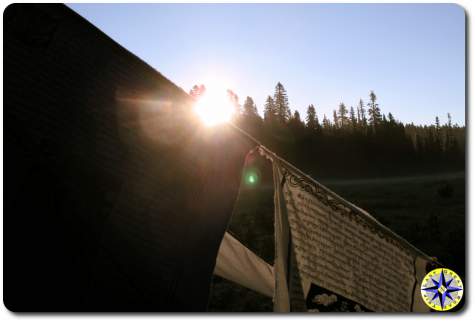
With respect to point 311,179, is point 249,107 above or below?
above

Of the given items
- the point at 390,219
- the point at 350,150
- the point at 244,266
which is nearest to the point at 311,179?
the point at 244,266

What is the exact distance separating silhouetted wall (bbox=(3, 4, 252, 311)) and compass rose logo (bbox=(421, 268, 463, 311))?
7.47 ft

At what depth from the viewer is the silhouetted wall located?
2242mm

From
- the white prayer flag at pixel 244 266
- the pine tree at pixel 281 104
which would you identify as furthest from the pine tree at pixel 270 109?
the white prayer flag at pixel 244 266

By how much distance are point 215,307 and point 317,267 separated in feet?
32.1

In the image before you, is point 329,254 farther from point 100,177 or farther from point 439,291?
point 100,177

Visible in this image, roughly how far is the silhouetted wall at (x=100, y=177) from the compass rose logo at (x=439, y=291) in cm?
228

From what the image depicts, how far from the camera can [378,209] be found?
25984 mm

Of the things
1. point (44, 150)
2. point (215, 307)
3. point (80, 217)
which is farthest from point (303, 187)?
point (215, 307)

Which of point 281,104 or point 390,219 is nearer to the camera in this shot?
point 390,219

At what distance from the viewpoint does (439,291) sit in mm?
3689

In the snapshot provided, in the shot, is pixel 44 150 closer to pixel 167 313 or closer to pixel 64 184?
pixel 64 184

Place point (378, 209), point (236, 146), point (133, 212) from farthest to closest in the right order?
point (378, 209) < point (236, 146) < point (133, 212)

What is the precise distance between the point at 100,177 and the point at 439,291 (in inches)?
132
